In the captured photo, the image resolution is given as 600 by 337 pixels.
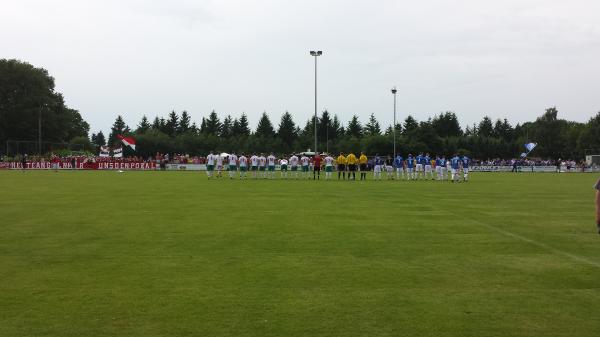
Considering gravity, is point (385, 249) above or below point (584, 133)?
below

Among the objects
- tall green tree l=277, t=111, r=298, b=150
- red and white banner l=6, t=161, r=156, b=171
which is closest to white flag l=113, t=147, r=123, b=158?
red and white banner l=6, t=161, r=156, b=171

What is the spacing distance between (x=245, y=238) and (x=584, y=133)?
109811 mm

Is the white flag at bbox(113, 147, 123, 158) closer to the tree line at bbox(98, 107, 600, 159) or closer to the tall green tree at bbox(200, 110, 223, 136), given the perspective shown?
the tree line at bbox(98, 107, 600, 159)

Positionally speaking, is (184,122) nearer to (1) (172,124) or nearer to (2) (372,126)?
(1) (172,124)

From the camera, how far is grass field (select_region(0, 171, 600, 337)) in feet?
18.3

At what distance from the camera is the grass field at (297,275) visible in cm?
557

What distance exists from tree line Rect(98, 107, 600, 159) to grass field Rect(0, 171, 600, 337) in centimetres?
6560

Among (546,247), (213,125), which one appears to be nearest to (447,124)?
(213,125)

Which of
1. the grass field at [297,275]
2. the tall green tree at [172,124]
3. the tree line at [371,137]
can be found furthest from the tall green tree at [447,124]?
the grass field at [297,275]

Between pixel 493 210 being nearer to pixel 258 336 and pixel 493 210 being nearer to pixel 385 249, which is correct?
pixel 385 249

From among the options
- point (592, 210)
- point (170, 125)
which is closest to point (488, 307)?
point (592, 210)

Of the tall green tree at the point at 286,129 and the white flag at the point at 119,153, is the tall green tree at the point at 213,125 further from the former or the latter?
the white flag at the point at 119,153

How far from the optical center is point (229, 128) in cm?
11475

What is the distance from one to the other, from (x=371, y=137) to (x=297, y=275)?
77.1m
